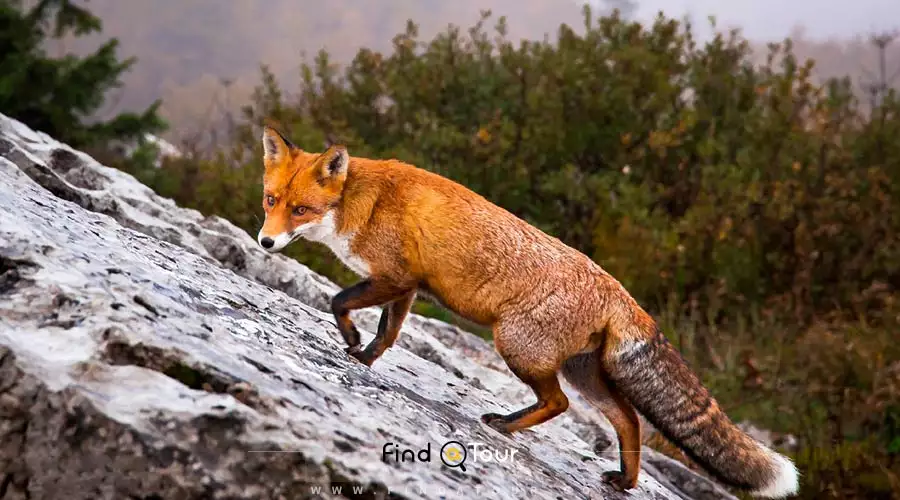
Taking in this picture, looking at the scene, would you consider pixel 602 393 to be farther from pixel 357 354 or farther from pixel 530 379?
pixel 357 354

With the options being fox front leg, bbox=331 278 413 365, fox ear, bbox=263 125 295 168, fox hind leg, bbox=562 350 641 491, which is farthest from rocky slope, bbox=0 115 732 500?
fox ear, bbox=263 125 295 168

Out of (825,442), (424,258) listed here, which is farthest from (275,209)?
(825,442)

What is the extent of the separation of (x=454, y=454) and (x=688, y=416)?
1266 mm

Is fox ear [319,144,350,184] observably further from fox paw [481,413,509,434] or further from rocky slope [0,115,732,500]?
fox paw [481,413,509,434]

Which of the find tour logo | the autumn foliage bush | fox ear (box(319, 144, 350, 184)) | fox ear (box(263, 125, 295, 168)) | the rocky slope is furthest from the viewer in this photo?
the autumn foliage bush

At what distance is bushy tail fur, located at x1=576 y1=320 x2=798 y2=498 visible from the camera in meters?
3.90

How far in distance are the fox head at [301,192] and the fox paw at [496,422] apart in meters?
1.18

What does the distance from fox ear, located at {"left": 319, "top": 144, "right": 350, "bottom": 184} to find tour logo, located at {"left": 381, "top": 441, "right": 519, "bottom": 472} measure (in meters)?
1.45

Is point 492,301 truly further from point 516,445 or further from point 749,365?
point 749,365

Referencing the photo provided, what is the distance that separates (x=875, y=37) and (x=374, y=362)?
12.7 m

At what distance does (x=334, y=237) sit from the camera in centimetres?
416

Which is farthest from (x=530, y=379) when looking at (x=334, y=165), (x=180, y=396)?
(x=180, y=396)

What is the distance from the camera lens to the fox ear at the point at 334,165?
13.3 ft

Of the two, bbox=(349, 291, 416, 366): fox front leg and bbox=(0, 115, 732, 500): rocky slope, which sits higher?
bbox=(349, 291, 416, 366): fox front leg
